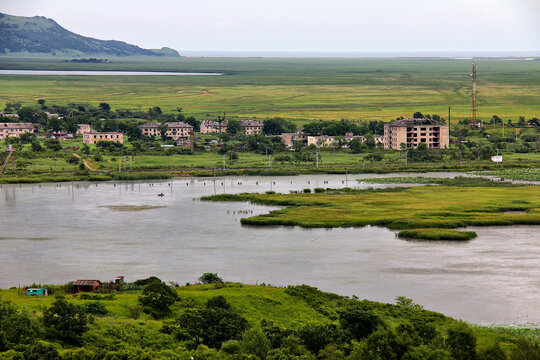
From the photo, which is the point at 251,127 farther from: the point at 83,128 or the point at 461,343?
the point at 461,343

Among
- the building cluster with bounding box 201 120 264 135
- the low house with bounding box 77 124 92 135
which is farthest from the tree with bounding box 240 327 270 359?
the low house with bounding box 77 124 92 135

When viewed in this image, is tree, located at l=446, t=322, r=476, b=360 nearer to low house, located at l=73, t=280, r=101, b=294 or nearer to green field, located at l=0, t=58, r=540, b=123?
low house, located at l=73, t=280, r=101, b=294

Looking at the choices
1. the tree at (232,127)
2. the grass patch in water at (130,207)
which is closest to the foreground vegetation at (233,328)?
the grass patch in water at (130,207)

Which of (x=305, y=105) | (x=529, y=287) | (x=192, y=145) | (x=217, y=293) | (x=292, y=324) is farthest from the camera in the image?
(x=305, y=105)

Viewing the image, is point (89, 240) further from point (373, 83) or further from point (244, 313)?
point (373, 83)

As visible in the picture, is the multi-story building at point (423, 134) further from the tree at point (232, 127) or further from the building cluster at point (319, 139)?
the tree at point (232, 127)

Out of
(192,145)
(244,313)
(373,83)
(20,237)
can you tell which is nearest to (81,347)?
(244,313)

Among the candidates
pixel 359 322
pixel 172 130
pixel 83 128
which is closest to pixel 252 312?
pixel 359 322
